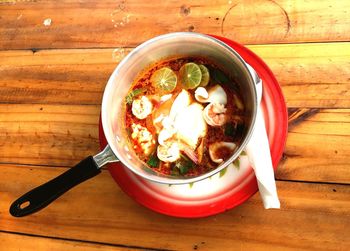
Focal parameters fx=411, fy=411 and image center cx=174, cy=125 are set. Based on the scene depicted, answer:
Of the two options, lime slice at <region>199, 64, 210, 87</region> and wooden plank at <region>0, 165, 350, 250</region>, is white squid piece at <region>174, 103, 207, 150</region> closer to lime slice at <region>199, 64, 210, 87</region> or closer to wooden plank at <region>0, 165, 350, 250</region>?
lime slice at <region>199, 64, 210, 87</region>

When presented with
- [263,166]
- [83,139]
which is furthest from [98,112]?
[263,166]

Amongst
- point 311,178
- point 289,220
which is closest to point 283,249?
point 289,220

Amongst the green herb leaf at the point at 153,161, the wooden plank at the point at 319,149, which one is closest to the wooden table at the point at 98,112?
the wooden plank at the point at 319,149

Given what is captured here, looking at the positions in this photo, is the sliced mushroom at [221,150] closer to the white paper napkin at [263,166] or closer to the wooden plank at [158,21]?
the white paper napkin at [263,166]

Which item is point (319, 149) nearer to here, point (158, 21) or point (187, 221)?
point (187, 221)

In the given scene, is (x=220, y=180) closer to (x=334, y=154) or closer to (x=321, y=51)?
(x=334, y=154)
